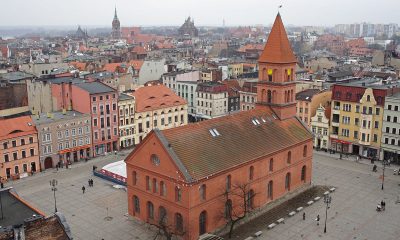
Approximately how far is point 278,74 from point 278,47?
4.58 meters

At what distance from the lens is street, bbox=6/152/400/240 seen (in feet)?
203

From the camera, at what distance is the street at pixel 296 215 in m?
62.0

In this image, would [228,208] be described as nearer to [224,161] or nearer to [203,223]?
[203,223]

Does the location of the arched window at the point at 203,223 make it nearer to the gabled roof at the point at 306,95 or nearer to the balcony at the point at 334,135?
the balcony at the point at 334,135

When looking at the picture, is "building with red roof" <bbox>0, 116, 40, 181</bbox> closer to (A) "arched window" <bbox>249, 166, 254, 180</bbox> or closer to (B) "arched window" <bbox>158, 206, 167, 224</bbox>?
(B) "arched window" <bbox>158, 206, 167, 224</bbox>

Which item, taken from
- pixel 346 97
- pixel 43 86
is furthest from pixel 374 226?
pixel 43 86

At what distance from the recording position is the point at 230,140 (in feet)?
212

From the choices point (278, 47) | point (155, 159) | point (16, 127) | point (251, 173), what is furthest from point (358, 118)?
point (16, 127)

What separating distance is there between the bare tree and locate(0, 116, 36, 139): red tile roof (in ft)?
148

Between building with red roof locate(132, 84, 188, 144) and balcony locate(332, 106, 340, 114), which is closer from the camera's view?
balcony locate(332, 106, 340, 114)

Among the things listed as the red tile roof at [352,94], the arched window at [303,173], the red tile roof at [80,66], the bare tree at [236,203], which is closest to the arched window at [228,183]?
the bare tree at [236,203]

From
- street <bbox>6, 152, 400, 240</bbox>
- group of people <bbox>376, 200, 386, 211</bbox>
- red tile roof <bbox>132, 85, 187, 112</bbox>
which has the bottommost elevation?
street <bbox>6, 152, 400, 240</bbox>

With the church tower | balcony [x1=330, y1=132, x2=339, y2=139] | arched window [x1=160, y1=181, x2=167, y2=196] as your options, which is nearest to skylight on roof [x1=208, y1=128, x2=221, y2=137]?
arched window [x1=160, y1=181, x2=167, y2=196]

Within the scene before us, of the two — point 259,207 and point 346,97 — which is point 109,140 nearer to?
point 259,207
